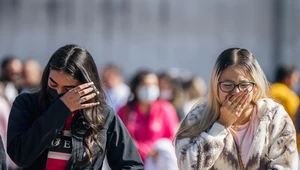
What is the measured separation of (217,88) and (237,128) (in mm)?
255

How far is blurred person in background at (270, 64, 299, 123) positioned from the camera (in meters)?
9.12

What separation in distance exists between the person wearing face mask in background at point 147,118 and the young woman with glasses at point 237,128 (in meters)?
4.00

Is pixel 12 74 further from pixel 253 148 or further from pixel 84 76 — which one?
pixel 253 148

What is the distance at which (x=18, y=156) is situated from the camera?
4.48 meters

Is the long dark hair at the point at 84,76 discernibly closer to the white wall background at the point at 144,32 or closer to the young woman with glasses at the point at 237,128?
the young woman with glasses at the point at 237,128

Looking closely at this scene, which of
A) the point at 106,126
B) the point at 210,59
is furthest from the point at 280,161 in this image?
the point at 210,59

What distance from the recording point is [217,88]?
183 inches

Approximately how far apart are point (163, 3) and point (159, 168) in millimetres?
10022

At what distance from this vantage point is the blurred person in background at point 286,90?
912 centimetres

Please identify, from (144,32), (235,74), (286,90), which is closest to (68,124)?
(235,74)

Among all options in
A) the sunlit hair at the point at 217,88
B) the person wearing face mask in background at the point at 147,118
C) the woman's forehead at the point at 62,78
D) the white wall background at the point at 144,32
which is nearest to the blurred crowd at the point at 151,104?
the person wearing face mask in background at the point at 147,118

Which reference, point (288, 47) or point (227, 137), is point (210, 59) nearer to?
point (288, 47)

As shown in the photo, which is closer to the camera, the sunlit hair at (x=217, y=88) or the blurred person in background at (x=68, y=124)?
the blurred person in background at (x=68, y=124)

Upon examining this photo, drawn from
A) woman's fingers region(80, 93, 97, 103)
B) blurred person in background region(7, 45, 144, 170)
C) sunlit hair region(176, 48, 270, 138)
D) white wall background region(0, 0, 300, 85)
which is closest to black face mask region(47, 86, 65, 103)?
blurred person in background region(7, 45, 144, 170)
